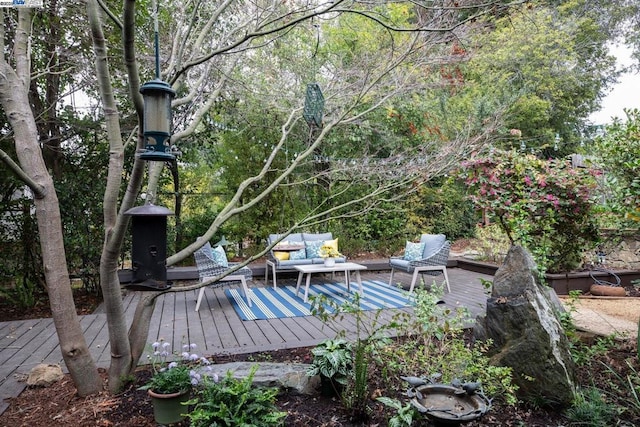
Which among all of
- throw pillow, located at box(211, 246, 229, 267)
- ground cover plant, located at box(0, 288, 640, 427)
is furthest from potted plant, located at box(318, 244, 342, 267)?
ground cover plant, located at box(0, 288, 640, 427)

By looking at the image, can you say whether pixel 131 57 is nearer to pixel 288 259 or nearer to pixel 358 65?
pixel 358 65

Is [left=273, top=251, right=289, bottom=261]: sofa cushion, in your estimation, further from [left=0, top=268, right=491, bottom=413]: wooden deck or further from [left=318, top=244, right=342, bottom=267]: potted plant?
[left=0, top=268, right=491, bottom=413]: wooden deck

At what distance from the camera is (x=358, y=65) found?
4512 mm

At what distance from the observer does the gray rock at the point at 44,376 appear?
2.48 m

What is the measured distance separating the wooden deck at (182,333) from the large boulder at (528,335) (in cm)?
137

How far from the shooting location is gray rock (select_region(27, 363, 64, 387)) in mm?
2480

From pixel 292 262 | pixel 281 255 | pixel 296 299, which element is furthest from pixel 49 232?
pixel 281 255

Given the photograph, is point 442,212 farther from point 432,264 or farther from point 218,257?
point 218,257

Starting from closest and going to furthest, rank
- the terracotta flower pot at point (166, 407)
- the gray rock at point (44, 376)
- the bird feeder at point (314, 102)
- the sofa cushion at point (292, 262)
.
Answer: the terracotta flower pot at point (166, 407) < the gray rock at point (44, 376) < the bird feeder at point (314, 102) < the sofa cushion at point (292, 262)

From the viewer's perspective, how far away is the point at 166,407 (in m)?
2.01

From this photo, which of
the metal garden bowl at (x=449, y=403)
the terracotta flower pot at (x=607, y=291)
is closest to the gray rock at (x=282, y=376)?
the metal garden bowl at (x=449, y=403)

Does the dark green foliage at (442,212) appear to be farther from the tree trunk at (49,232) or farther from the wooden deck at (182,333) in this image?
the tree trunk at (49,232)

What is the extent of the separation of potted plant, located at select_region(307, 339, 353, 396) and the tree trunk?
1.36m

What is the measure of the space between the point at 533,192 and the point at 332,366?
324cm
